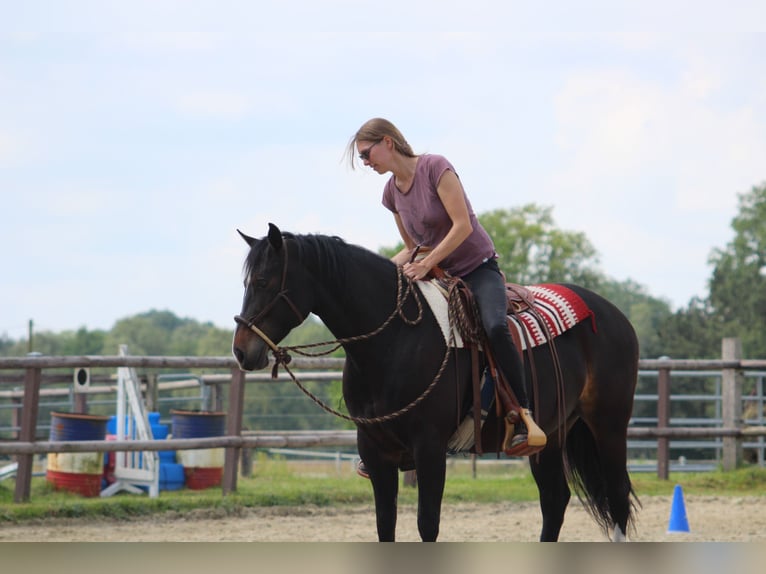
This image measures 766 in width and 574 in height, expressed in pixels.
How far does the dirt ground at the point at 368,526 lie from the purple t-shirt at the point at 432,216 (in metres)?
2.79

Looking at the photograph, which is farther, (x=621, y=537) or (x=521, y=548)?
(x=621, y=537)

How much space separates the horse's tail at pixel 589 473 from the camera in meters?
5.05

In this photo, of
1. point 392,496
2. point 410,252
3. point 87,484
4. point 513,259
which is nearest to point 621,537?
point 392,496

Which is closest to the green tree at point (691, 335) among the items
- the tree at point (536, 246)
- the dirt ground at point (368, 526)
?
the tree at point (536, 246)

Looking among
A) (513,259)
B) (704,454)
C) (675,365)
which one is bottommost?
(704,454)

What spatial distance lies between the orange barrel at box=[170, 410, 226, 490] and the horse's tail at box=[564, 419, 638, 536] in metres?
5.16

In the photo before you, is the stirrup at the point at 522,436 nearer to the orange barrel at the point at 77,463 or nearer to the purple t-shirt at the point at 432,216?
the purple t-shirt at the point at 432,216

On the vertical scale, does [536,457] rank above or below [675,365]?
below

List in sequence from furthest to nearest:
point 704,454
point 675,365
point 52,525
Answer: point 704,454
point 675,365
point 52,525

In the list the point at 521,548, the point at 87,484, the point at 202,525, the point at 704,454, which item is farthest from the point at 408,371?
the point at 704,454

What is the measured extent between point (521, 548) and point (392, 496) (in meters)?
3.41

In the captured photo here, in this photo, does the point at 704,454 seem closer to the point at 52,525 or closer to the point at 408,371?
the point at 52,525

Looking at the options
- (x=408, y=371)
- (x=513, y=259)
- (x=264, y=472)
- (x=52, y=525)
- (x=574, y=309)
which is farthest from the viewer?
(x=513, y=259)

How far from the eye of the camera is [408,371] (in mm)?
3904
